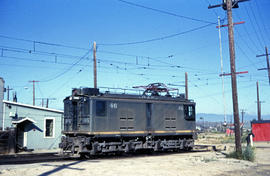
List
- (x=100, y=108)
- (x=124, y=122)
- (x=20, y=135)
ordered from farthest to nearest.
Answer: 1. (x=20, y=135)
2. (x=124, y=122)
3. (x=100, y=108)

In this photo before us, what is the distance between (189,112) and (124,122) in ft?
20.7

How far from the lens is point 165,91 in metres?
22.0

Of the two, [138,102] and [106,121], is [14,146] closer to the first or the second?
[106,121]

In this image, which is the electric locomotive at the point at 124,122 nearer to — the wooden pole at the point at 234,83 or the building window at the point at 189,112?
the building window at the point at 189,112

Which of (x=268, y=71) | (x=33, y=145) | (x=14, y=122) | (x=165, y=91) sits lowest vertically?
(x=33, y=145)

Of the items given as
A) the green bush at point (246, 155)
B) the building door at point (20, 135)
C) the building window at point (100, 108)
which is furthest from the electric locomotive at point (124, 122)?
the building door at point (20, 135)

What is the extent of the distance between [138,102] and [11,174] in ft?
34.1

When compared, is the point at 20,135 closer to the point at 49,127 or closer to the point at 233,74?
the point at 49,127

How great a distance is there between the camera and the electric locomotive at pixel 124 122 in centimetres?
1742

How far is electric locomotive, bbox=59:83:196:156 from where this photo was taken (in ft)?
57.2

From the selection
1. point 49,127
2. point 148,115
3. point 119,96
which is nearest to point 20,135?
point 49,127

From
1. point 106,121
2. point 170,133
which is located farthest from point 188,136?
point 106,121

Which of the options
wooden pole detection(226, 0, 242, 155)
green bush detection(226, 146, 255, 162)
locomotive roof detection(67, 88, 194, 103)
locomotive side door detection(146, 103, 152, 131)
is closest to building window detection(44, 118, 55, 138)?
locomotive roof detection(67, 88, 194, 103)

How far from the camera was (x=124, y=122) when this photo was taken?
18891mm
